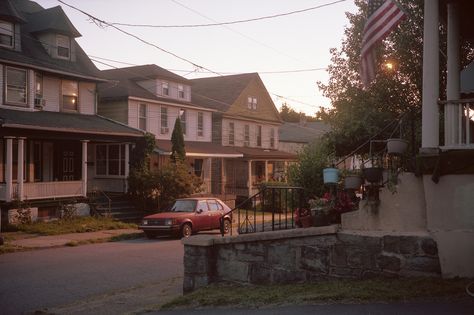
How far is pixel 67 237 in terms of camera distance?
1934cm

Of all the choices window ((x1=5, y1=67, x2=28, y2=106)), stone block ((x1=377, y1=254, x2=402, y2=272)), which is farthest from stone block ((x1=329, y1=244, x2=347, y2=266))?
window ((x1=5, y1=67, x2=28, y2=106))

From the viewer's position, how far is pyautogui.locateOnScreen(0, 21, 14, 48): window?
79.8 feet

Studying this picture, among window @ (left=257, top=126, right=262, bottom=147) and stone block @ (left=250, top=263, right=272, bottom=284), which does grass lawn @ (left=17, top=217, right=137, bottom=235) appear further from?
window @ (left=257, top=126, right=262, bottom=147)

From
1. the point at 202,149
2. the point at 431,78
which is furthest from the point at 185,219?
the point at 202,149

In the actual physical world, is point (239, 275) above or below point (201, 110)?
below

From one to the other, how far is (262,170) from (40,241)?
27.0 m

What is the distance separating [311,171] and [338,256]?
5444 mm

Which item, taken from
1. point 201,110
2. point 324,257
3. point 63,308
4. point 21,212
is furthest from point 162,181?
point 324,257

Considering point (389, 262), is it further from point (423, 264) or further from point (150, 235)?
point (150, 235)

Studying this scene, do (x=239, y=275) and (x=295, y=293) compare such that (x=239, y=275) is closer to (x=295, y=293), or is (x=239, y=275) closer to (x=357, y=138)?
(x=295, y=293)

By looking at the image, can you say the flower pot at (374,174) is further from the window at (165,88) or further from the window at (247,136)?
the window at (247,136)

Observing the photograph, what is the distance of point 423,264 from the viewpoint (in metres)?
7.27

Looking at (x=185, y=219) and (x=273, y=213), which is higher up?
(x=273, y=213)

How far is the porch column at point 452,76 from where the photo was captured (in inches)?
298
